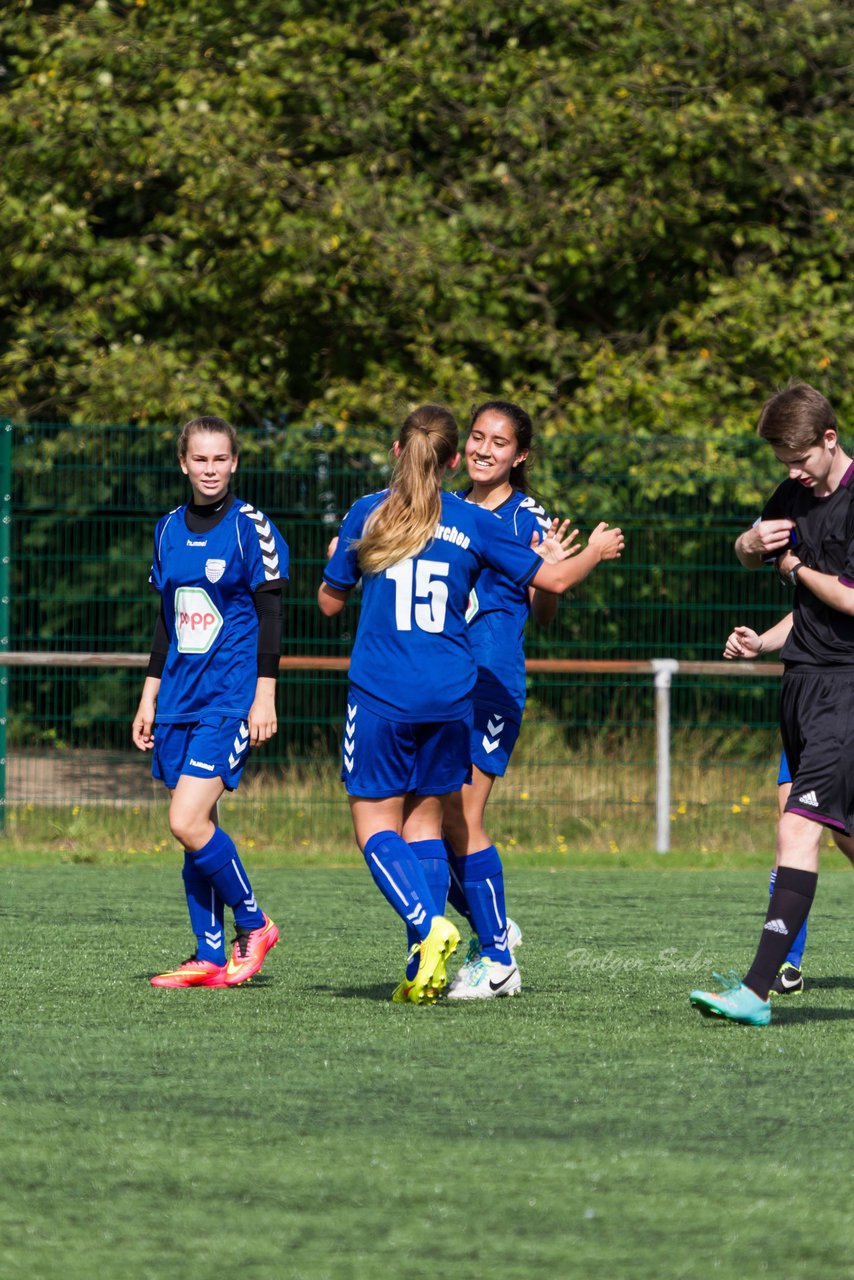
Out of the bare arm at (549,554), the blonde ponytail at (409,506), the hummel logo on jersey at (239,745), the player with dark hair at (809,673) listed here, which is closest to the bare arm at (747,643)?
the player with dark hair at (809,673)

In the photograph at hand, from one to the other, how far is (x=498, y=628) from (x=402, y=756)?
2.20 feet

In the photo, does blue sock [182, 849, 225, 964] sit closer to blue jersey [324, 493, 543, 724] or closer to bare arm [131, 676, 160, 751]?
bare arm [131, 676, 160, 751]

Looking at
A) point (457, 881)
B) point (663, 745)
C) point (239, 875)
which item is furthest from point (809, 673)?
point (663, 745)

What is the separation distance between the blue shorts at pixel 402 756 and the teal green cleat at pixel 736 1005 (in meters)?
1.04

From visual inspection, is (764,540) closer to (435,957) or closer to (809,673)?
(809,673)

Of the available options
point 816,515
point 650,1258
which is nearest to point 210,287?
point 816,515

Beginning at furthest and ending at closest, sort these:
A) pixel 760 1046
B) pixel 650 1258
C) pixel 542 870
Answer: pixel 542 870, pixel 760 1046, pixel 650 1258

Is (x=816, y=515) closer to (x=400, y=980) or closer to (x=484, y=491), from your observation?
(x=484, y=491)

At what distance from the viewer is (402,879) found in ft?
19.3

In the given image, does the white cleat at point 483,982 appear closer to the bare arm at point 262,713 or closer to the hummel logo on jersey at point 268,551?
the bare arm at point 262,713

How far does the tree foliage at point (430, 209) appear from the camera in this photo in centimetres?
1392

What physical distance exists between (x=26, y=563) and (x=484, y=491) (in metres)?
5.77

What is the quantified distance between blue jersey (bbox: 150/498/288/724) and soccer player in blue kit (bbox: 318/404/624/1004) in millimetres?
449

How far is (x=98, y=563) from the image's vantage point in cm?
1174
